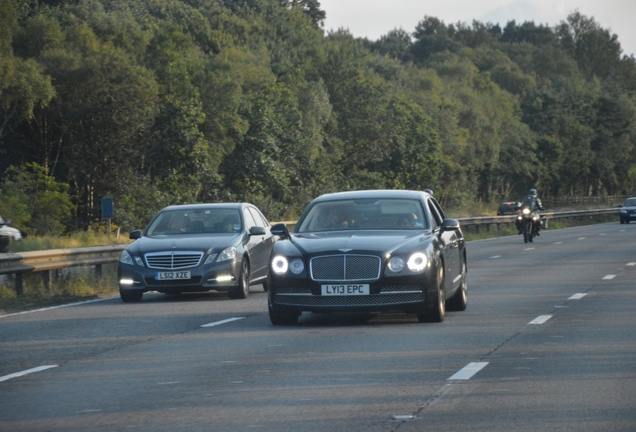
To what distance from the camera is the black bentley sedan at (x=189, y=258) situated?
1878 centimetres

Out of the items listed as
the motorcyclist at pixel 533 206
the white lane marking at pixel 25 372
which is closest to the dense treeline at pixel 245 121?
the motorcyclist at pixel 533 206

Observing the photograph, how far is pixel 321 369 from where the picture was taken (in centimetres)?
1054

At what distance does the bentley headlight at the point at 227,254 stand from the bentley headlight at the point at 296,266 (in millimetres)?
4789

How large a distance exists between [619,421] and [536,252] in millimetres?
27232

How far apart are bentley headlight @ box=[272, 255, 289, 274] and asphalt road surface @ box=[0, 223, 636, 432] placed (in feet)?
2.14

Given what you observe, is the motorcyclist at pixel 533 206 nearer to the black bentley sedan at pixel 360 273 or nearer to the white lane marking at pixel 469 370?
the black bentley sedan at pixel 360 273

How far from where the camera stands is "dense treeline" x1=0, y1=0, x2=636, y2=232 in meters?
50.3

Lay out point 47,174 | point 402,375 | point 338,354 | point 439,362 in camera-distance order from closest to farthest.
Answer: point 402,375
point 439,362
point 338,354
point 47,174

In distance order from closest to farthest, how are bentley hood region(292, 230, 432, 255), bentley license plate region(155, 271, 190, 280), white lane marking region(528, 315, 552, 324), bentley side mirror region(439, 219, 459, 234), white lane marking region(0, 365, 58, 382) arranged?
white lane marking region(0, 365, 58, 382) → bentley hood region(292, 230, 432, 255) → white lane marking region(528, 315, 552, 324) → bentley side mirror region(439, 219, 459, 234) → bentley license plate region(155, 271, 190, 280)

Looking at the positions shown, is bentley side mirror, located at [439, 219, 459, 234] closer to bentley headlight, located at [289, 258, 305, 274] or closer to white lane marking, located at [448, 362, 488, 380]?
bentley headlight, located at [289, 258, 305, 274]

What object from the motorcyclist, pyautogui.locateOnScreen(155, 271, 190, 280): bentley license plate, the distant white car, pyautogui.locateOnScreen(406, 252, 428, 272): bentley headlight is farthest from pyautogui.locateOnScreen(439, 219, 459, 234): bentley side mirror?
the motorcyclist

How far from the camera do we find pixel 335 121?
7562cm

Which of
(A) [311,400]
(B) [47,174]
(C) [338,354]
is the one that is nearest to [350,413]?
(A) [311,400]

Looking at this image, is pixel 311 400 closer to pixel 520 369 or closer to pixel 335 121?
pixel 520 369
